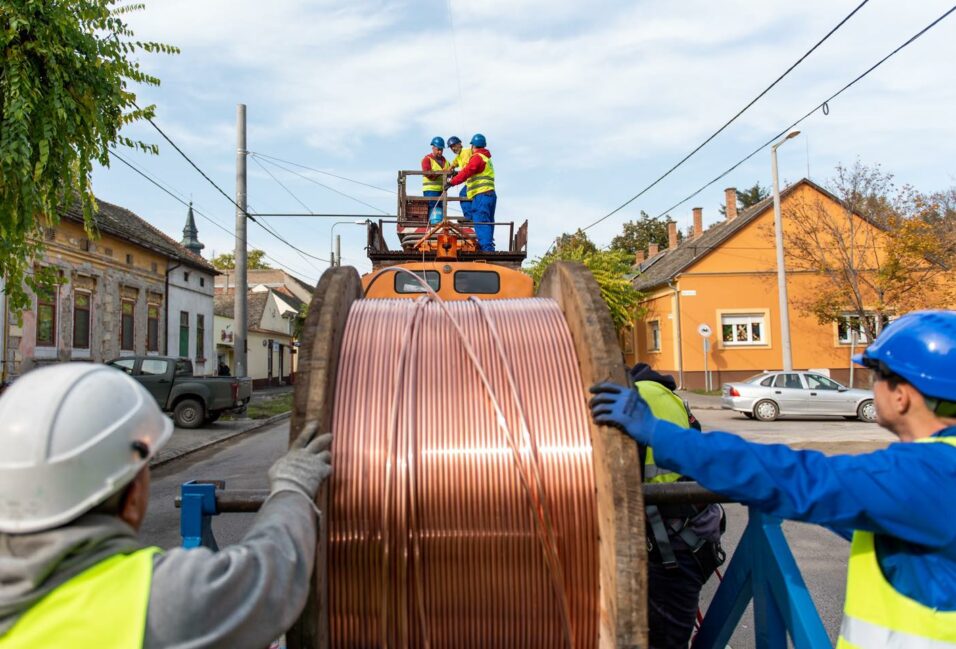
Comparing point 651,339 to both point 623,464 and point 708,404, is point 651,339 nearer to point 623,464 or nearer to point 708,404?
point 708,404

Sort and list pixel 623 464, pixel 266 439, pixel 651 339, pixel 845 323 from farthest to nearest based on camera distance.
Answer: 1. pixel 651 339
2. pixel 845 323
3. pixel 266 439
4. pixel 623 464

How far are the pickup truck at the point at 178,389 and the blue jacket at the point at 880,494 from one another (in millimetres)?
17464

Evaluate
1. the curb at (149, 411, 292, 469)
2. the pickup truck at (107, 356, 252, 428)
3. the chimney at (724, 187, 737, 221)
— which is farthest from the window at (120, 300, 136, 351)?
the chimney at (724, 187, 737, 221)

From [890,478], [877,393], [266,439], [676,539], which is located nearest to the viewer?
[890,478]

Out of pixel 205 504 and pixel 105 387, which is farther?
pixel 205 504

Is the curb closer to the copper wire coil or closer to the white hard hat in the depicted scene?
the copper wire coil

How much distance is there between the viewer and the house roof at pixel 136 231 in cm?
2309

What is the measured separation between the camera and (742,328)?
1232 inches

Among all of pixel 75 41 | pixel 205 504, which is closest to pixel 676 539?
pixel 205 504

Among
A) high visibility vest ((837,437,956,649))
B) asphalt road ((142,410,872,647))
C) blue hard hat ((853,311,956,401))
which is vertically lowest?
asphalt road ((142,410,872,647))

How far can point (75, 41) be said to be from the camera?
25.6ft

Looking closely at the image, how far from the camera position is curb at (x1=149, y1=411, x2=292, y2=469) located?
12859 mm

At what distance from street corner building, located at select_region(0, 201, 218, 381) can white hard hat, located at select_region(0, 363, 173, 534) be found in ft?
53.7

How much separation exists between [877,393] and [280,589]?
5.73 ft
